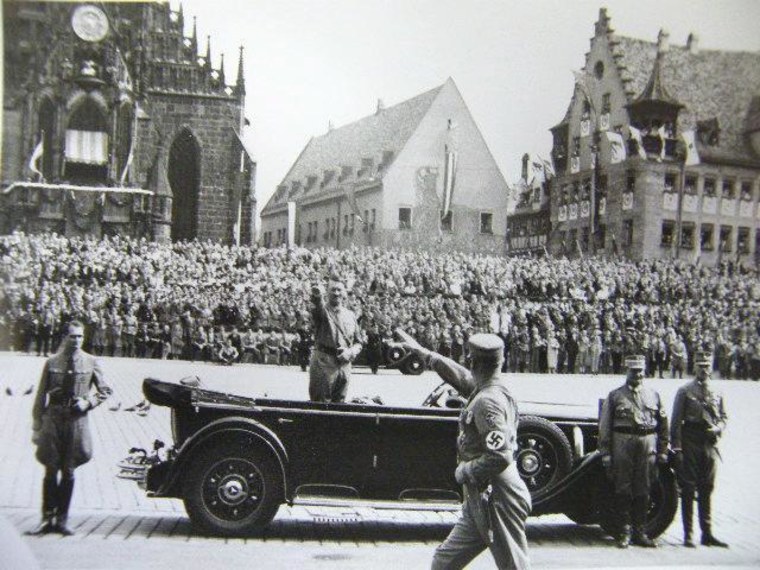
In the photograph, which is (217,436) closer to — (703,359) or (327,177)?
(327,177)

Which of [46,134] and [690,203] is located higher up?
[46,134]

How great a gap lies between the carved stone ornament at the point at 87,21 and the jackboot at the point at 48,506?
1.95 m

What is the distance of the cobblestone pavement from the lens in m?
4.01

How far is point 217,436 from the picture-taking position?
4316 millimetres

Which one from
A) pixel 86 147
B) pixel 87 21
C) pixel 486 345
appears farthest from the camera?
pixel 86 147

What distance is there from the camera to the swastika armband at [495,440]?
324 centimetres

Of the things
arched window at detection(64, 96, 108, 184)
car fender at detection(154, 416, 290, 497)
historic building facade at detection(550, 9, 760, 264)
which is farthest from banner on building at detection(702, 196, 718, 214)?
arched window at detection(64, 96, 108, 184)

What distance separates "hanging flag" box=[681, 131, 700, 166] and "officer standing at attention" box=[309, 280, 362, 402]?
1.90m

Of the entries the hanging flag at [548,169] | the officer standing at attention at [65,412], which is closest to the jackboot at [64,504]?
the officer standing at attention at [65,412]

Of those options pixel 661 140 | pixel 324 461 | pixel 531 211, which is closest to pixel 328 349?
pixel 324 461

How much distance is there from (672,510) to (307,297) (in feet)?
6.92

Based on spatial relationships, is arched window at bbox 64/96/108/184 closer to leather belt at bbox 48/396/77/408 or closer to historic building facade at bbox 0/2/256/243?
historic building facade at bbox 0/2/256/243

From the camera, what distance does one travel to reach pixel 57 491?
4090 millimetres

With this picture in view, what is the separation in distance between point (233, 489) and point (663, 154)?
272 centimetres
